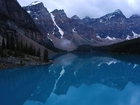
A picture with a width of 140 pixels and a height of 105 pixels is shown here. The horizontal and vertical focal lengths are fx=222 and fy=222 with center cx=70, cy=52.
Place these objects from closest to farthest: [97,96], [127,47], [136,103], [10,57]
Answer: [136,103] < [97,96] < [10,57] < [127,47]

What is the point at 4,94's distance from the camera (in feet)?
119

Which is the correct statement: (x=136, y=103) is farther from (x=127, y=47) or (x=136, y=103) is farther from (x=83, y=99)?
(x=127, y=47)

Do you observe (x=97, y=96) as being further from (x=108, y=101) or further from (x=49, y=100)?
(x=49, y=100)

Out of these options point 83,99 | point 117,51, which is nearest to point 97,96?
point 83,99

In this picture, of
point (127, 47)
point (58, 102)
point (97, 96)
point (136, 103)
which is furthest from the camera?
point (127, 47)

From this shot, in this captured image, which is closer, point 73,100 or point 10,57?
point 73,100

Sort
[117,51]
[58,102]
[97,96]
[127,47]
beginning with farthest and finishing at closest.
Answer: [117,51], [127,47], [97,96], [58,102]

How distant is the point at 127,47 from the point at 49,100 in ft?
476

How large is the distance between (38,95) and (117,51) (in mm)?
154572

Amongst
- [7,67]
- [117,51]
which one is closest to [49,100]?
[7,67]

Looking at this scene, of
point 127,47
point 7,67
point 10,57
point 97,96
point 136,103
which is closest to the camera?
point 136,103

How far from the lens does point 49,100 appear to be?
1280 inches

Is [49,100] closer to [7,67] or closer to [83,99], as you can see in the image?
[83,99]

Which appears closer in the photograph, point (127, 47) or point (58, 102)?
point (58, 102)
